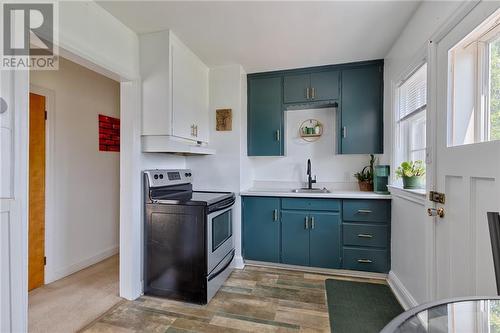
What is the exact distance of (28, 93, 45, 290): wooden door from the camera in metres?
2.31

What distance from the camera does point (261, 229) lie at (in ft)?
9.32

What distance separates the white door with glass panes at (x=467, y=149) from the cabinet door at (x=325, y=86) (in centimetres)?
136

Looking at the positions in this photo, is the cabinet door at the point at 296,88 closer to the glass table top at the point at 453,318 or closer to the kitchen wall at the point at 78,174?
the kitchen wall at the point at 78,174

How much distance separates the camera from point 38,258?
7.70 ft

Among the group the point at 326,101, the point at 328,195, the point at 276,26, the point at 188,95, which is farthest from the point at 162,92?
the point at 328,195

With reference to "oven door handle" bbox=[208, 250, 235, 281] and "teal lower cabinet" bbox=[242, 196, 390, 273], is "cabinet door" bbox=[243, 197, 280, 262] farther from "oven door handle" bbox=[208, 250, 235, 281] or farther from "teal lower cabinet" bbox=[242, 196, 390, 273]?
"oven door handle" bbox=[208, 250, 235, 281]

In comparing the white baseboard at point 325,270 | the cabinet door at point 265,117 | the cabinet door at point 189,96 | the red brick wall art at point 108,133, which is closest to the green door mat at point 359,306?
the white baseboard at point 325,270

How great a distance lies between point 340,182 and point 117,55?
283cm

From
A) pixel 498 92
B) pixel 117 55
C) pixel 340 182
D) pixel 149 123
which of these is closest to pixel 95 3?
pixel 117 55

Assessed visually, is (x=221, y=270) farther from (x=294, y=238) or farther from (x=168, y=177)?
(x=168, y=177)

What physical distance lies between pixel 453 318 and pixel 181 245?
1.90 metres

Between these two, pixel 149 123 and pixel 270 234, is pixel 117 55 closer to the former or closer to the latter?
pixel 149 123

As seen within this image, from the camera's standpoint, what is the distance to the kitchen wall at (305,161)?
3109 mm

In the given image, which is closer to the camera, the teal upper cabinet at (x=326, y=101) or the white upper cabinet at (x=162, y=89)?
the white upper cabinet at (x=162, y=89)
